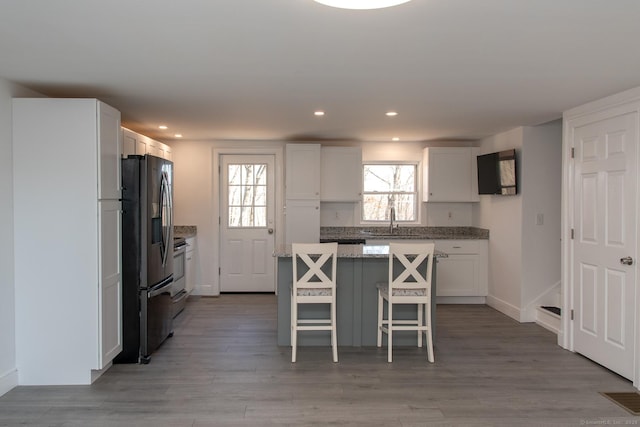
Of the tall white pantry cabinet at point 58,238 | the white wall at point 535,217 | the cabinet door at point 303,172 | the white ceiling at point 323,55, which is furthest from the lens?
the cabinet door at point 303,172

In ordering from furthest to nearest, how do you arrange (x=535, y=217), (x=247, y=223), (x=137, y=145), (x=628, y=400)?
1. (x=247, y=223)
2. (x=535, y=217)
3. (x=137, y=145)
4. (x=628, y=400)

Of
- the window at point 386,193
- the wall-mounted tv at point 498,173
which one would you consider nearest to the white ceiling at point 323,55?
the wall-mounted tv at point 498,173

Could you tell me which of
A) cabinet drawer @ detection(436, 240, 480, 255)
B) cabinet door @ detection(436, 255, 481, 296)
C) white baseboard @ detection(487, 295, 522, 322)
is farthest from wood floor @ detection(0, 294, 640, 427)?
cabinet drawer @ detection(436, 240, 480, 255)

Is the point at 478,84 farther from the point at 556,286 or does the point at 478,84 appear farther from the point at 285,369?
the point at 556,286

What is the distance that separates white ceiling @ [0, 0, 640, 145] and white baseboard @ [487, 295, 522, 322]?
2319 millimetres

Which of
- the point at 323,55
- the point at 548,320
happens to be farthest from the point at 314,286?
the point at 548,320

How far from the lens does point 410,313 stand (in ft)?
13.5

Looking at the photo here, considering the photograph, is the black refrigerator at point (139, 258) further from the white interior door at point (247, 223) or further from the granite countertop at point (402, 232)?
the granite countertop at point (402, 232)

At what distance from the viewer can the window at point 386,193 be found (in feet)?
21.0

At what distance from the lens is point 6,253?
120 inches

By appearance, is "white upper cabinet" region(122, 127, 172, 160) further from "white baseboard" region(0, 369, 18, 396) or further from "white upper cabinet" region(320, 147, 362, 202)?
"white upper cabinet" region(320, 147, 362, 202)

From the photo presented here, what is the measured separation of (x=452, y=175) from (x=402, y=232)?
108 centimetres

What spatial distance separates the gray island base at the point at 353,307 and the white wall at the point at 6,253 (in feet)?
6.96

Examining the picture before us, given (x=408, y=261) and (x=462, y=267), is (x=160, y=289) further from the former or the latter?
(x=462, y=267)
